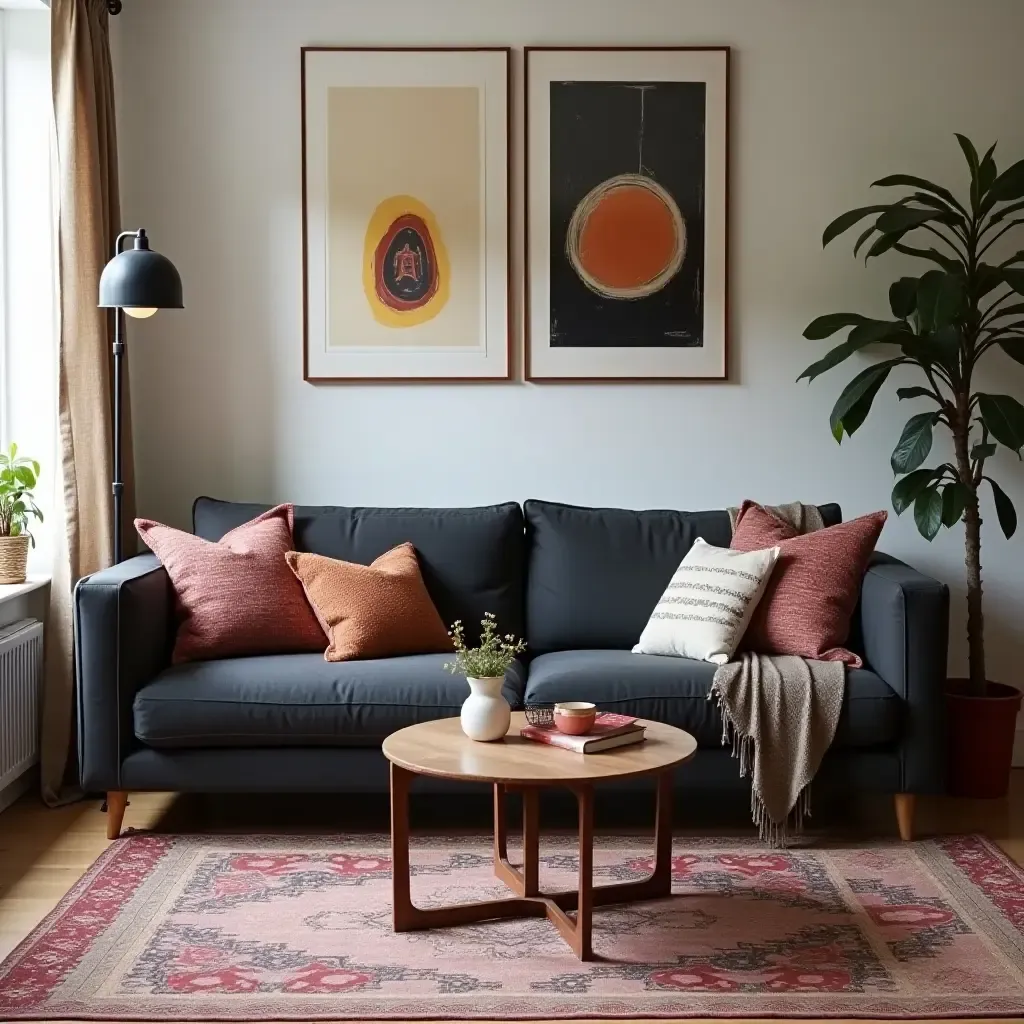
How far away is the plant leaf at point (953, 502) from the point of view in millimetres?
3867

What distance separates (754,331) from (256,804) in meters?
2.26

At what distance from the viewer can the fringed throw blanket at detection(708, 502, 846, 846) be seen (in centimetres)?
347

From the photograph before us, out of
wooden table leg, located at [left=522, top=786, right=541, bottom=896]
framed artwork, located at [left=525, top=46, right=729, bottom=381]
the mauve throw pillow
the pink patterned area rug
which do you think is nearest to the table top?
wooden table leg, located at [left=522, top=786, right=541, bottom=896]

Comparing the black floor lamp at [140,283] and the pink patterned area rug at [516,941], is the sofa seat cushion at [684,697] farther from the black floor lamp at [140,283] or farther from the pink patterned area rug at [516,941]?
the black floor lamp at [140,283]

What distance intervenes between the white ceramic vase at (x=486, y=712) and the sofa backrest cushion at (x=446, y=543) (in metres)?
1.11

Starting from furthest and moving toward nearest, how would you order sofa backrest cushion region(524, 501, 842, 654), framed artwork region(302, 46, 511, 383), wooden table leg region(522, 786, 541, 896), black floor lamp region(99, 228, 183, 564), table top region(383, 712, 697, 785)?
framed artwork region(302, 46, 511, 383) < sofa backrest cushion region(524, 501, 842, 654) < black floor lamp region(99, 228, 183, 564) < wooden table leg region(522, 786, 541, 896) < table top region(383, 712, 697, 785)

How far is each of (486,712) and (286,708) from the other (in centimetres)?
76

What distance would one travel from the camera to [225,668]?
11.8ft

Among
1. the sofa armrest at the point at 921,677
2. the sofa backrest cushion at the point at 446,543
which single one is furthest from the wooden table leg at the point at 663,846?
the sofa backrest cushion at the point at 446,543

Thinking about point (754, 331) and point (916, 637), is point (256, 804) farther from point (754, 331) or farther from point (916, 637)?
point (754, 331)

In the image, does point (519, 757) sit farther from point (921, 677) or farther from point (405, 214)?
point (405, 214)

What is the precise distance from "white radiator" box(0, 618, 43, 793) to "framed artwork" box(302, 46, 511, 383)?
1.27m

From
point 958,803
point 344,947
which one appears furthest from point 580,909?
point 958,803

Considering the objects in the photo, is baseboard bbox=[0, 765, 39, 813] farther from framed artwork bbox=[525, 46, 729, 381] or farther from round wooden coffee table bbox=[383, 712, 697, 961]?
framed artwork bbox=[525, 46, 729, 381]
